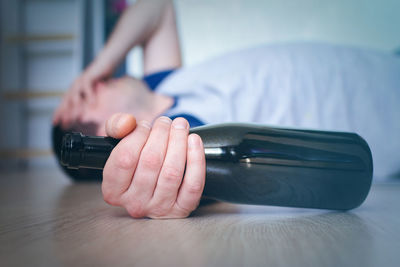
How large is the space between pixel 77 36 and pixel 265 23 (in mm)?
1837

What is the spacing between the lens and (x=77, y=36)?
9.19 ft

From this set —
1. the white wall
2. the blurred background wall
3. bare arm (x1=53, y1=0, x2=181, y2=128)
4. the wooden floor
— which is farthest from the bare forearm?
the white wall

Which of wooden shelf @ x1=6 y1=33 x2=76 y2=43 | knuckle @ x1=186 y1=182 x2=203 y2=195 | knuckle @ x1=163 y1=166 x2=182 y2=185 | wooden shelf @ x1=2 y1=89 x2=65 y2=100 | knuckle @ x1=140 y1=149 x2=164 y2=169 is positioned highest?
wooden shelf @ x1=6 y1=33 x2=76 y2=43

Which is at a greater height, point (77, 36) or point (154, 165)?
point (77, 36)

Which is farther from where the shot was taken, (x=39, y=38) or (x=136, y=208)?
(x=39, y=38)

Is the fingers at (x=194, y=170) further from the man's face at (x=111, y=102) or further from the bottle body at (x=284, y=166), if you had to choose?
the man's face at (x=111, y=102)

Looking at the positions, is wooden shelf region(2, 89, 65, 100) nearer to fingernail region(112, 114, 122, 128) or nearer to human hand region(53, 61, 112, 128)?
human hand region(53, 61, 112, 128)

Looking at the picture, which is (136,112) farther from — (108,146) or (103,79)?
(108,146)

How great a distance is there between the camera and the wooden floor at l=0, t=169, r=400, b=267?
253mm

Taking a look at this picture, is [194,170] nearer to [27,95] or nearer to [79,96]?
[79,96]

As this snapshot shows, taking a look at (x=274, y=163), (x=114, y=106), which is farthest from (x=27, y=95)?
(x=274, y=163)

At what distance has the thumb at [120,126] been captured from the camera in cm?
39

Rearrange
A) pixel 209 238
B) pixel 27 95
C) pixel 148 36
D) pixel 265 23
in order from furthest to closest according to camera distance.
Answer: pixel 265 23, pixel 27 95, pixel 148 36, pixel 209 238

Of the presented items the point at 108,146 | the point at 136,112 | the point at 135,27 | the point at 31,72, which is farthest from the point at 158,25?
the point at 31,72
